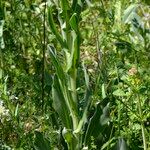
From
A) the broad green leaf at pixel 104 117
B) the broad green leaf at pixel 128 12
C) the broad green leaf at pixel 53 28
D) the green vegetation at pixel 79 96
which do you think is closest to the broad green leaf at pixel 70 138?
the green vegetation at pixel 79 96

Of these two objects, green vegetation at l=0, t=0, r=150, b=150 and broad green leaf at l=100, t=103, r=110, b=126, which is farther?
broad green leaf at l=100, t=103, r=110, b=126

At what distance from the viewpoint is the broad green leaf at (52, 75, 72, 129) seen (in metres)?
2.10

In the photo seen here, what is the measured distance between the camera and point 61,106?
212 centimetres

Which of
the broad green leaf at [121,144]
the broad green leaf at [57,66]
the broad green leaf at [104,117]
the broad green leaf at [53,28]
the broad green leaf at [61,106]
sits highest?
the broad green leaf at [53,28]

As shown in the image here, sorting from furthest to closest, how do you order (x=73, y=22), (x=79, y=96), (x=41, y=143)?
1. (x=79, y=96)
2. (x=41, y=143)
3. (x=73, y=22)

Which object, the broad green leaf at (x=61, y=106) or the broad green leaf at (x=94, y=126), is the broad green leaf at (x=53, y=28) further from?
the broad green leaf at (x=94, y=126)

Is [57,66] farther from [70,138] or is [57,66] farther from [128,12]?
[128,12]

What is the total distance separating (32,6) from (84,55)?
0.66 metres

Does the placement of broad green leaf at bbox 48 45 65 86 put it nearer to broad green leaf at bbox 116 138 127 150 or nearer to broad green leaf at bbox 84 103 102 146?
broad green leaf at bbox 84 103 102 146

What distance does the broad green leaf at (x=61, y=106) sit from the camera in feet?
6.88

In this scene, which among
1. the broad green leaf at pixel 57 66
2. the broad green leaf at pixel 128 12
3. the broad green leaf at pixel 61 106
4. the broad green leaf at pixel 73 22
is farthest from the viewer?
the broad green leaf at pixel 128 12

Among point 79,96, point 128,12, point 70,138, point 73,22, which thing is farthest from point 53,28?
point 128,12

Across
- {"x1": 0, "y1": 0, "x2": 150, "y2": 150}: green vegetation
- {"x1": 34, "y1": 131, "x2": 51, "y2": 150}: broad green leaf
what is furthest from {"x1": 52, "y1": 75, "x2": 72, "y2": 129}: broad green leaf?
{"x1": 34, "y1": 131, "x2": 51, "y2": 150}: broad green leaf

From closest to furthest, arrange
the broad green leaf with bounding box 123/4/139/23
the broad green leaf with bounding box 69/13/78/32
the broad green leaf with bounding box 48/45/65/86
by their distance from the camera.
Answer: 1. the broad green leaf with bounding box 69/13/78/32
2. the broad green leaf with bounding box 48/45/65/86
3. the broad green leaf with bounding box 123/4/139/23
